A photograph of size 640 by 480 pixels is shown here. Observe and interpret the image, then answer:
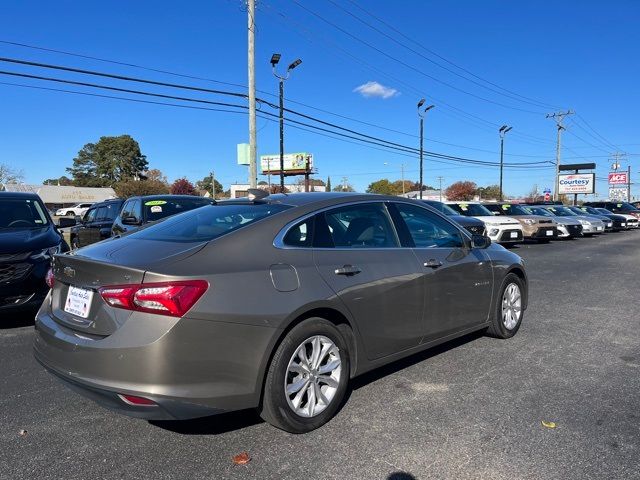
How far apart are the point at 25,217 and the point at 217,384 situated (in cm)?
602

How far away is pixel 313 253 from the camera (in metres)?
3.45

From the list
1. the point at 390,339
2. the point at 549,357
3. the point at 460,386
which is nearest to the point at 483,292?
the point at 549,357

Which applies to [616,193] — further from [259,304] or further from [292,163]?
[259,304]

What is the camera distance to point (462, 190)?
111000 millimetres

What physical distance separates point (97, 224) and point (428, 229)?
10365 mm

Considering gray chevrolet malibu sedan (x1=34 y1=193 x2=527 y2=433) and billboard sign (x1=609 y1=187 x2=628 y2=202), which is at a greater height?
billboard sign (x1=609 y1=187 x2=628 y2=202)

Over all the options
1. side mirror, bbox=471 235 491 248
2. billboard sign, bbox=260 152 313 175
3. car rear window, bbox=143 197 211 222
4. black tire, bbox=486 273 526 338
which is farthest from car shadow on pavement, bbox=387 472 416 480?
billboard sign, bbox=260 152 313 175

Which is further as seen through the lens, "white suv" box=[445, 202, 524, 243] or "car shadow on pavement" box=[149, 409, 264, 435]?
"white suv" box=[445, 202, 524, 243]

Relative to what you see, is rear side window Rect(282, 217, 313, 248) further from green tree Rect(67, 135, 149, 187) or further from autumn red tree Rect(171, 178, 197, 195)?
green tree Rect(67, 135, 149, 187)

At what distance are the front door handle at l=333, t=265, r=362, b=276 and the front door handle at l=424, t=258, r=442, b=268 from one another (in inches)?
33.7

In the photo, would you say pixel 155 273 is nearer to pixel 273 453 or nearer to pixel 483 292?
pixel 273 453

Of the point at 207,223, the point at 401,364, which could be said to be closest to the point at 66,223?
the point at 207,223

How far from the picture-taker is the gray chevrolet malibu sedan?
9.04 feet

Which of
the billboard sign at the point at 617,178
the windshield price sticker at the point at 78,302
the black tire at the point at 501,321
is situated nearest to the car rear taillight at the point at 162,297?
the windshield price sticker at the point at 78,302
